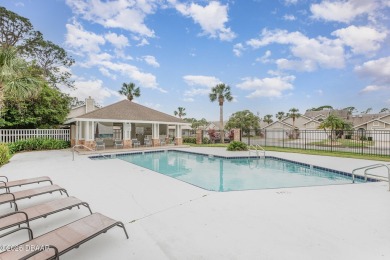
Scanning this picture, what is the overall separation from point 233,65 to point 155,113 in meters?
11.4

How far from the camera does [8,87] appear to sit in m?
10.1

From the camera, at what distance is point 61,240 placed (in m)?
2.84

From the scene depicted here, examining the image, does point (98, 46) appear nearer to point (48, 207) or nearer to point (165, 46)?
point (165, 46)

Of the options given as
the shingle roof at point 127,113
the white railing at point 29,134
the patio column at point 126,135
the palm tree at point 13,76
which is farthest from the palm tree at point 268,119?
the palm tree at point 13,76

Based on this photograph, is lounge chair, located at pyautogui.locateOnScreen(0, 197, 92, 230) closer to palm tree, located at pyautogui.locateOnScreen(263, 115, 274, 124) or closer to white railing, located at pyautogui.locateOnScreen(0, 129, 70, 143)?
white railing, located at pyautogui.locateOnScreen(0, 129, 70, 143)

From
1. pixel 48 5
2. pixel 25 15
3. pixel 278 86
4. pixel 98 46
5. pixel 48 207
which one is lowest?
pixel 48 207

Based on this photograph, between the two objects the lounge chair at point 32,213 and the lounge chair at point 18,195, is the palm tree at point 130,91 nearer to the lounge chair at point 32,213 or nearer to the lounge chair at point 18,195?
the lounge chair at point 18,195

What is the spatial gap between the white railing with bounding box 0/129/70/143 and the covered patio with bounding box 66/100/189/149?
33.4 inches

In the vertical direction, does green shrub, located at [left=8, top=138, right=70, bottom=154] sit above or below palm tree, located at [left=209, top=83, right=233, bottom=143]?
below

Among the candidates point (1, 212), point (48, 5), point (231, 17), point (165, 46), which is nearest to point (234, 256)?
point (1, 212)

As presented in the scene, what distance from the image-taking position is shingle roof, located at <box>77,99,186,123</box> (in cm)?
1850

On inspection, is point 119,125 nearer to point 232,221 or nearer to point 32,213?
point 32,213

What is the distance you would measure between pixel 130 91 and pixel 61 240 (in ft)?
109

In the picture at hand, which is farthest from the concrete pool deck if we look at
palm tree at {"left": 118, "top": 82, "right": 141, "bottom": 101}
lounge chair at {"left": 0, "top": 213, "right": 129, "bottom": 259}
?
palm tree at {"left": 118, "top": 82, "right": 141, "bottom": 101}
